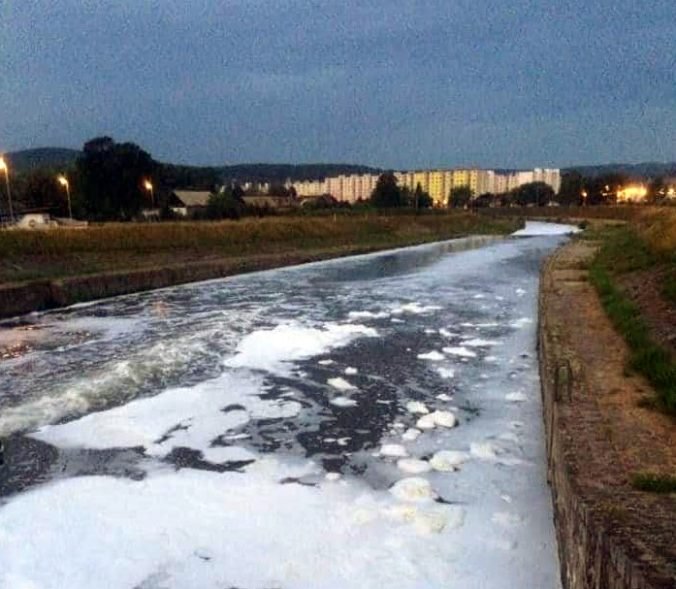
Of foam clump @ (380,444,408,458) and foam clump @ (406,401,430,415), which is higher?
foam clump @ (380,444,408,458)

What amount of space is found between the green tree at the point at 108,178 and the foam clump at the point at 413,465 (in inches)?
1517

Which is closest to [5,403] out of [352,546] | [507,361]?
[352,546]

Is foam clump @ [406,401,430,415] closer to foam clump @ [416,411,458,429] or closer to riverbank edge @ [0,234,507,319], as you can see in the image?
foam clump @ [416,411,458,429]

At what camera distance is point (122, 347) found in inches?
456

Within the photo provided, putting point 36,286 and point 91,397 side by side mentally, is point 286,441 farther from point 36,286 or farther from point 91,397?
point 36,286

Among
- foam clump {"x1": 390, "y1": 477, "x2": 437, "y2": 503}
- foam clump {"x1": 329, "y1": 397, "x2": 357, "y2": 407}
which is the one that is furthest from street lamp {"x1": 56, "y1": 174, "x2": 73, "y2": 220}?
foam clump {"x1": 390, "y1": 477, "x2": 437, "y2": 503}

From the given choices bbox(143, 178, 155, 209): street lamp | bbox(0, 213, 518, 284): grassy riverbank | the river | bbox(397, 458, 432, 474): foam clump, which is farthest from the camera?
bbox(143, 178, 155, 209): street lamp

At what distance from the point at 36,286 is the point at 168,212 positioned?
25.8m

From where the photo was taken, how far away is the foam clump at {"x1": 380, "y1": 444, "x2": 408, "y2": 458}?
6.22 metres

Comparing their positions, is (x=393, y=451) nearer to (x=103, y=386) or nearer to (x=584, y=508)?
(x=584, y=508)

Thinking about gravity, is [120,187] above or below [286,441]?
above

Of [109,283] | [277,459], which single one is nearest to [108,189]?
→ [109,283]

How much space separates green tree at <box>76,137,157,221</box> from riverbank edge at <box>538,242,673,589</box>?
39.2 m

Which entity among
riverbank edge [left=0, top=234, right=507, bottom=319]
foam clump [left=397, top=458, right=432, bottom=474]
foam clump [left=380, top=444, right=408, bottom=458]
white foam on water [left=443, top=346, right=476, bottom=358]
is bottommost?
riverbank edge [left=0, top=234, right=507, bottom=319]
